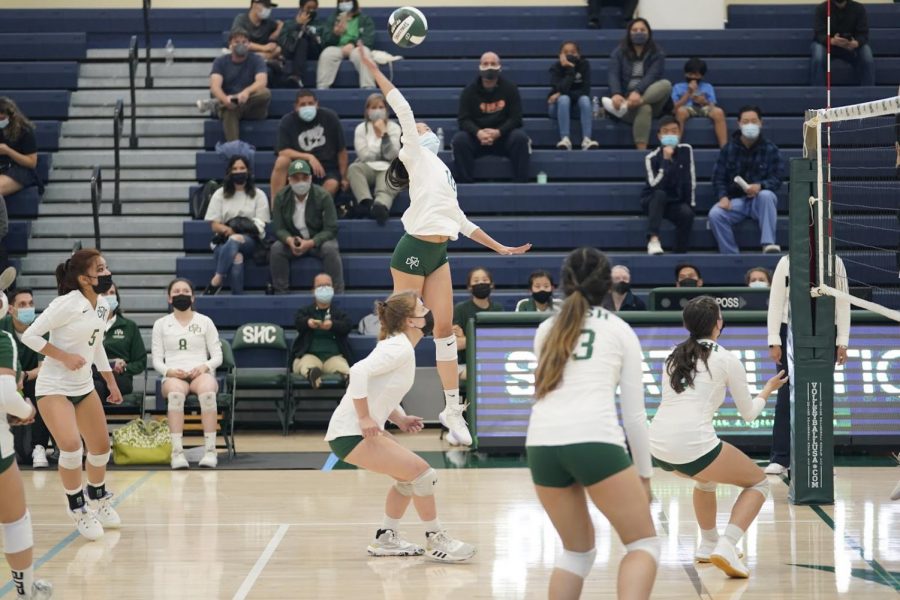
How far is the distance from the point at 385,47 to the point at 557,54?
2.36 m

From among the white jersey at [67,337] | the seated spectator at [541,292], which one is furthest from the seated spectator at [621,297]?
the white jersey at [67,337]

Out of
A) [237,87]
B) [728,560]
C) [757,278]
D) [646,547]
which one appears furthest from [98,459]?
[237,87]

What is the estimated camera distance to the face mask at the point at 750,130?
556 inches

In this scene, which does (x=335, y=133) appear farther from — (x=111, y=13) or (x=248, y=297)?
(x=111, y=13)

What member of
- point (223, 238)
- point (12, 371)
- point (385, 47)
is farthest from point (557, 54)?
point (12, 371)

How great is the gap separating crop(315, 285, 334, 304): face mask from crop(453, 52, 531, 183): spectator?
2892 mm

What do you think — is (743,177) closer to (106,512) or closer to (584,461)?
(106,512)

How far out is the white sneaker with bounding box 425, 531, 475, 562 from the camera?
24.0ft

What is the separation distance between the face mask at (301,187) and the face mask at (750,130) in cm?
498

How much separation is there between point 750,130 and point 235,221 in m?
5.95

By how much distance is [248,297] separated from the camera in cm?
1373

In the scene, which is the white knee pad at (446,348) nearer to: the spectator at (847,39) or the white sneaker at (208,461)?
the white sneaker at (208,461)

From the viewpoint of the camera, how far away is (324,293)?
12859 millimetres

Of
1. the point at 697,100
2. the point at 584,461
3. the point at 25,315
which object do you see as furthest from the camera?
the point at 697,100
